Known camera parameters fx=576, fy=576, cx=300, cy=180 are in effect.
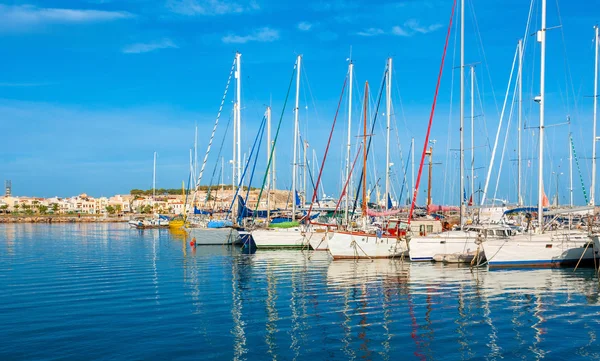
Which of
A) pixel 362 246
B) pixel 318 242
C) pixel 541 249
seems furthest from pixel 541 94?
pixel 318 242

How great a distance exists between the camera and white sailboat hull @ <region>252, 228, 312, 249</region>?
39.8 meters

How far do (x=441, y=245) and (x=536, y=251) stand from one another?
4726mm

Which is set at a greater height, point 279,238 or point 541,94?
point 541,94

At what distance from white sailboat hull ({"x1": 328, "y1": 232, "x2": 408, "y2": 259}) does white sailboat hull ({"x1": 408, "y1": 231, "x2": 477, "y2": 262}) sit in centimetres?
156

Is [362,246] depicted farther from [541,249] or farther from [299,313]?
[299,313]

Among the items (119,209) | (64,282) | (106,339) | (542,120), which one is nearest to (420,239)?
(542,120)

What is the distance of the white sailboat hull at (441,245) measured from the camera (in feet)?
99.0

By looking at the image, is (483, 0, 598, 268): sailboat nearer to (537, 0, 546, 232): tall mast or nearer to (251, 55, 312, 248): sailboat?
(537, 0, 546, 232): tall mast

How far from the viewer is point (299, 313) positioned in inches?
669

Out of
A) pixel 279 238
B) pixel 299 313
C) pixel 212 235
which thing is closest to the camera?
pixel 299 313

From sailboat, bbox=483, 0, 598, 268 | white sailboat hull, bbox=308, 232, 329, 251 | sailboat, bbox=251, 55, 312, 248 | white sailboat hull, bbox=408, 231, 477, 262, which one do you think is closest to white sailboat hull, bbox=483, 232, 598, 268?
sailboat, bbox=483, 0, 598, 268

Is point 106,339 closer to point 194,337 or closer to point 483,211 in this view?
point 194,337

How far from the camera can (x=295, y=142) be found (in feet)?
157

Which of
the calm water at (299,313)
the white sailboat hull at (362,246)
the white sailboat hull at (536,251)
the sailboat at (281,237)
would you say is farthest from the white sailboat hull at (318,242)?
the white sailboat hull at (536,251)
